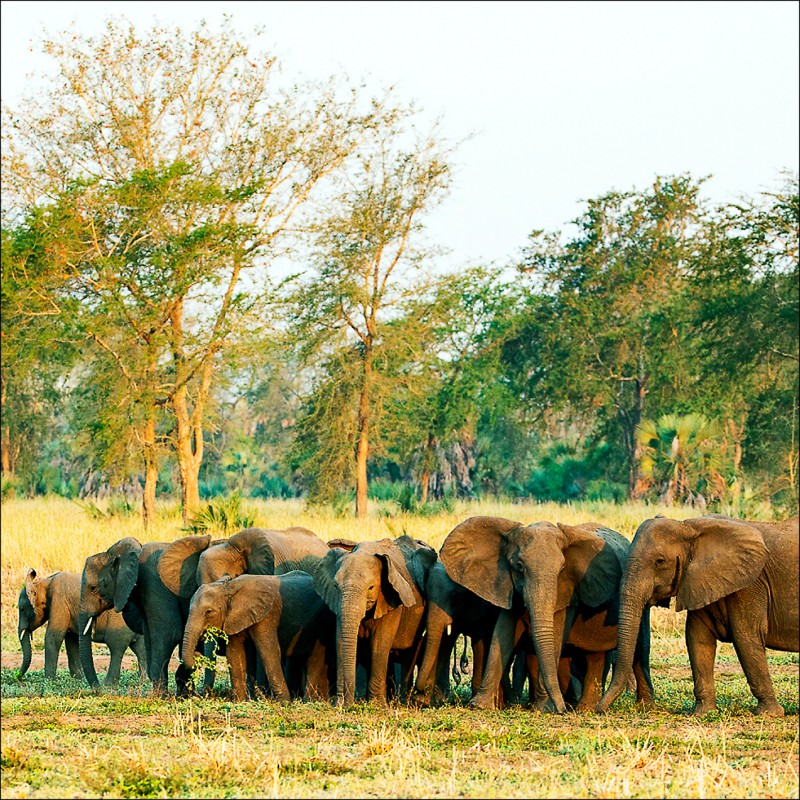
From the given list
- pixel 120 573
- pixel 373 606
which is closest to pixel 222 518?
pixel 120 573

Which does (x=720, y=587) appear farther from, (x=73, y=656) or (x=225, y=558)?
(x=73, y=656)

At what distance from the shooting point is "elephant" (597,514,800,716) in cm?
1183

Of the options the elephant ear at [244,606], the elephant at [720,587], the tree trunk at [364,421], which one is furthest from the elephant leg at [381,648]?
the tree trunk at [364,421]

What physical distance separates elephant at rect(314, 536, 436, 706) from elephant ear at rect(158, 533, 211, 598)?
1.96m

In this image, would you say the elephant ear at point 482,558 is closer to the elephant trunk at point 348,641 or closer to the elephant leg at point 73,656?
the elephant trunk at point 348,641

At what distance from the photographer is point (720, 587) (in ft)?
38.7

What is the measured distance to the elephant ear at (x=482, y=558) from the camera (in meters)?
12.6

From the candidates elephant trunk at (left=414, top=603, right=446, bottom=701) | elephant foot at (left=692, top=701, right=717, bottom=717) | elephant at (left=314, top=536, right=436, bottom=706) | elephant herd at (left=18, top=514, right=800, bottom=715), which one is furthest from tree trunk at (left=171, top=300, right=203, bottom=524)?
elephant foot at (left=692, top=701, right=717, bottom=717)

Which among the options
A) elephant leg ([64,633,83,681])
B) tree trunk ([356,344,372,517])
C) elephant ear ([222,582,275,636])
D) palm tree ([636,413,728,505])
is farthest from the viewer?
palm tree ([636,413,728,505])

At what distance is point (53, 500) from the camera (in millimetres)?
38875

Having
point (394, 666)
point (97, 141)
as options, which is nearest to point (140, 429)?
point (97, 141)

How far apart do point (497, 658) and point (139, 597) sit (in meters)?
4.46

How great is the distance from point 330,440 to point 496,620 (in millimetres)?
23892

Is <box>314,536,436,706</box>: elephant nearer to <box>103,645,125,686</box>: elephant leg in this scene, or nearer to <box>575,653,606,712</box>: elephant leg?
<box>575,653,606,712</box>: elephant leg
